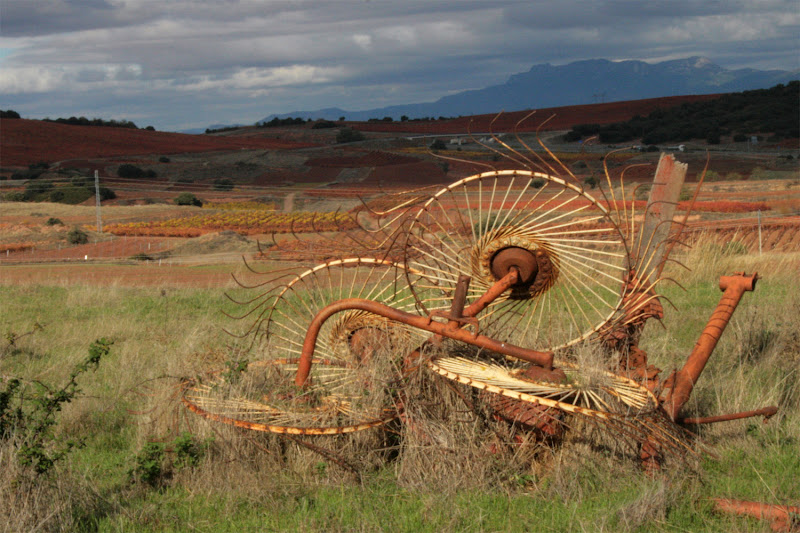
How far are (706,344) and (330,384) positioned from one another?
2.04 m

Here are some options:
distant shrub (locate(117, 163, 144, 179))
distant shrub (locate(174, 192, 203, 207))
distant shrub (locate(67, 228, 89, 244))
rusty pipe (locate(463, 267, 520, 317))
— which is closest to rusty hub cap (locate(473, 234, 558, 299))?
rusty pipe (locate(463, 267, 520, 317))

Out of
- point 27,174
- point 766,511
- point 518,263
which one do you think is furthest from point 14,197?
point 766,511

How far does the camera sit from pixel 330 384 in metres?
4.38

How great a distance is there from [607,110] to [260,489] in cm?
5871

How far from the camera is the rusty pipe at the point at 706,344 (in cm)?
386

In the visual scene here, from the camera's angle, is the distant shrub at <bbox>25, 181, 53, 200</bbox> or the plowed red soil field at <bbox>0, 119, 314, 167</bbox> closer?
the distant shrub at <bbox>25, 181, 53, 200</bbox>

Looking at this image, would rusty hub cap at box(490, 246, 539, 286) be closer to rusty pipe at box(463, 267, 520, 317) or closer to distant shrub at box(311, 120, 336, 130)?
rusty pipe at box(463, 267, 520, 317)

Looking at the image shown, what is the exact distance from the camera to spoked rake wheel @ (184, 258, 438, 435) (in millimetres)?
3998

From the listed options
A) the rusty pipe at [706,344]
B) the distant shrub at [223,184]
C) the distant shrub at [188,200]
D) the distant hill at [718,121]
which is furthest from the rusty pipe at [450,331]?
the distant hill at [718,121]

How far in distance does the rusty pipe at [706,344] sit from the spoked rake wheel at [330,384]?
1.40 meters

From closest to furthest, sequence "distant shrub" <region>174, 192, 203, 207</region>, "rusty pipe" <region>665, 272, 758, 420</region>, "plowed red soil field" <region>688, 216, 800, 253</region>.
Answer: "rusty pipe" <region>665, 272, 758, 420</region>, "plowed red soil field" <region>688, 216, 800, 253</region>, "distant shrub" <region>174, 192, 203, 207</region>

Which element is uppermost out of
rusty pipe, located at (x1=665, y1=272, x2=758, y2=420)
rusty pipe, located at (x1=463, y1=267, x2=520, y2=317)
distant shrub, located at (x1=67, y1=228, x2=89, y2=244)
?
rusty pipe, located at (x1=463, y1=267, x2=520, y2=317)

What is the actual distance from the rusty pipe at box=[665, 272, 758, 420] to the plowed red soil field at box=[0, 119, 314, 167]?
149 feet

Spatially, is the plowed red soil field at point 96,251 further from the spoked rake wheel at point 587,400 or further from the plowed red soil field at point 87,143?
the plowed red soil field at point 87,143
